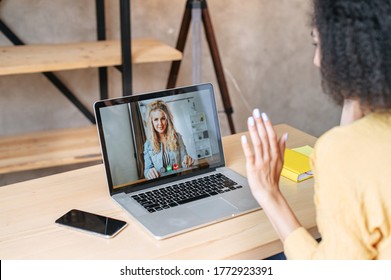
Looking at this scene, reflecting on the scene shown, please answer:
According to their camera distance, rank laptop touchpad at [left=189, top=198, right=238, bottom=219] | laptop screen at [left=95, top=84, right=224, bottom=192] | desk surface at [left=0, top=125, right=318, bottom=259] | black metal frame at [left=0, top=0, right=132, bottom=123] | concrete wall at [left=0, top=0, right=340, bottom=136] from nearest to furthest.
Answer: desk surface at [left=0, top=125, right=318, bottom=259] < laptop touchpad at [left=189, top=198, right=238, bottom=219] < laptop screen at [left=95, top=84, right=224, bottom=192] < black metal frame at [left=0, top=0, right=132, bottom=123] < concrete wall at [left=0, top=0, right=340, bottom=136]

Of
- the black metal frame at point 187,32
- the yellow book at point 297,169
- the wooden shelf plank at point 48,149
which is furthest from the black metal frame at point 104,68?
the yellow book at point 297,169

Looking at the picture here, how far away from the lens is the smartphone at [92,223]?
121 cm

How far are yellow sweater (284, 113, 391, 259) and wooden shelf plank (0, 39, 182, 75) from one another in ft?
4.54

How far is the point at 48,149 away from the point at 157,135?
1.07m

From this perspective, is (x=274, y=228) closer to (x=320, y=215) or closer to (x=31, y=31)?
(x=320, y=215)

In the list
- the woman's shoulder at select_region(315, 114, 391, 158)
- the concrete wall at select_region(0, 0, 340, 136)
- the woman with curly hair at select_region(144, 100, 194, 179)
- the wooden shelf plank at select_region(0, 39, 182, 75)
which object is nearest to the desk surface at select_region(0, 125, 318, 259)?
the woman with curly hair at select_region(144, 100, 194, 179)

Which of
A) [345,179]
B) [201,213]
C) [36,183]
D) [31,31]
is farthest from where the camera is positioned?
[31,31]

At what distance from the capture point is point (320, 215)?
1009 millimetres

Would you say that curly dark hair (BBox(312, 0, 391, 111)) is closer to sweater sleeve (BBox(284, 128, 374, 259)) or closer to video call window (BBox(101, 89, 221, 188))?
sweater sleeve (BBox(284, 128, 374, 259))

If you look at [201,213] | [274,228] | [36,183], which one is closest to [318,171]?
[274,228]

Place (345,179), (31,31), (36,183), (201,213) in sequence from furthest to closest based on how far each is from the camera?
(31,31) → (36,183) → (201,213) → (345,179)

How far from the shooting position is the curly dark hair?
0.98m

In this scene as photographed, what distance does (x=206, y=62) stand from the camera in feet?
9.69

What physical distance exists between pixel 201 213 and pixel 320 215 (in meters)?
0.35
